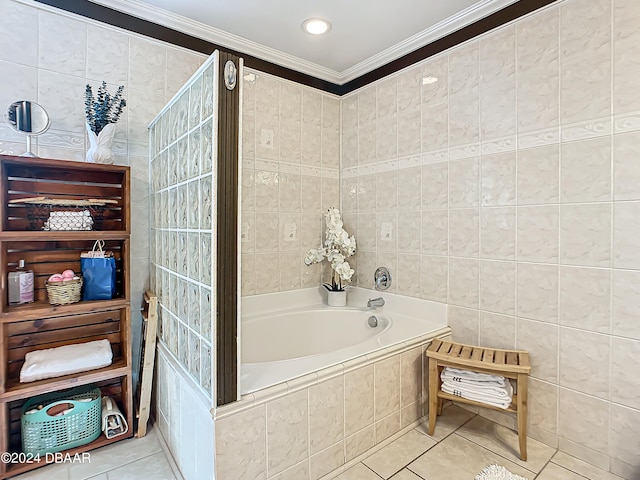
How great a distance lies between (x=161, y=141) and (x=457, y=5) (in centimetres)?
184

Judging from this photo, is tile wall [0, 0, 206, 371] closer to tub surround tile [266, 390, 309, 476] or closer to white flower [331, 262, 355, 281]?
tub surround tile [266, 390, 309, 476]

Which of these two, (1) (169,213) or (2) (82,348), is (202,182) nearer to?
(1) (169,213)

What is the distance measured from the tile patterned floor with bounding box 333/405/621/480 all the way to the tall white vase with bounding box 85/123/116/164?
6.44 ft

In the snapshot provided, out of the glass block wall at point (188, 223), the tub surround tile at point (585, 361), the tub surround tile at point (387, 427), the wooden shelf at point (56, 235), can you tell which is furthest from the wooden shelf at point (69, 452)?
the tub surround tile at point (585, 361)

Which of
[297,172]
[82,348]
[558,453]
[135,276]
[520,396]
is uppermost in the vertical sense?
[297,172]

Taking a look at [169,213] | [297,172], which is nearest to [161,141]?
[169,213]

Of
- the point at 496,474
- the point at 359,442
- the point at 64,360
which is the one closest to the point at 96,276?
the point at 64,360

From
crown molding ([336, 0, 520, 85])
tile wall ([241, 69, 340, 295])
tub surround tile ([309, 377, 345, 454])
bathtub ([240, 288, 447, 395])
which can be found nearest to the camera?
tub surround tile ([309, 377, 345, 454])

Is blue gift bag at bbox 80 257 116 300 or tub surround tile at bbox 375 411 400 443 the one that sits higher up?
blue gift bag at bbox 80 257 116 300

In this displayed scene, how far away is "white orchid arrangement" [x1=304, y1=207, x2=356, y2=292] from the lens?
2.66 m

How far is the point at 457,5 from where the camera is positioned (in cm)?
196

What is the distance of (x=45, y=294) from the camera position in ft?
5.96

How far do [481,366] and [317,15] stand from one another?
2166mm

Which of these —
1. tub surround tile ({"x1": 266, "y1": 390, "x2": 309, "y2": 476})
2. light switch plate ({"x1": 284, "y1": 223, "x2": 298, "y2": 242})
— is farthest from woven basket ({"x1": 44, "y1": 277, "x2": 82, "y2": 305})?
light switch plate ({"x1": 284, "y1": 223, "x2": 298, "y2": 242})
